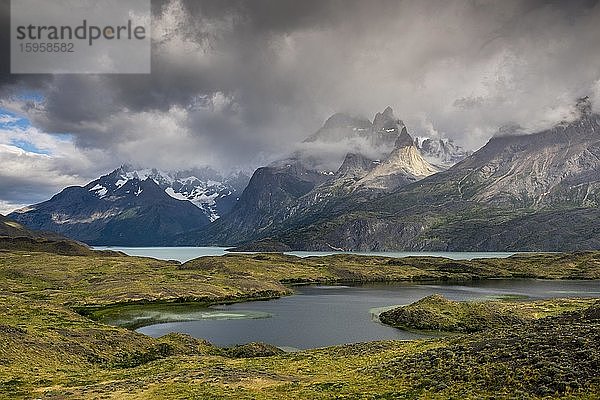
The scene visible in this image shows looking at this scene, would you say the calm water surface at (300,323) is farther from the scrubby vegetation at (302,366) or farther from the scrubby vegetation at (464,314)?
the scrubby vegetation at (302,366)

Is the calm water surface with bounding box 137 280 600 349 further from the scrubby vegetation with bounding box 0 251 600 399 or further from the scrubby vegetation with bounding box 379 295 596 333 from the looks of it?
the scrubby vegetation with bounding box 0 251 600 399

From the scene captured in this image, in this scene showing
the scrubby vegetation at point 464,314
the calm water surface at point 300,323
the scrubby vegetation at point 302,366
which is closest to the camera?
the scrubby vegetation at point 302,366

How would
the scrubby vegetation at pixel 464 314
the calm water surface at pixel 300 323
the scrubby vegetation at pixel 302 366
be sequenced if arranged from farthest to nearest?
the scrubby vegetation at pixel 464 314
the calm water surface at pixel 300 323
the scrubby vegetation at pixel 302 366

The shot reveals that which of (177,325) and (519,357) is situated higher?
(519,357)

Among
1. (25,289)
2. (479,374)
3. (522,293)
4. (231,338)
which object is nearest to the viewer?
(479,374)

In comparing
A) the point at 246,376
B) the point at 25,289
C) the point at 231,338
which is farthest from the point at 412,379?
the point at 25,289

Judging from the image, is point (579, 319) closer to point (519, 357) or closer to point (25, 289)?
point (519, 357)

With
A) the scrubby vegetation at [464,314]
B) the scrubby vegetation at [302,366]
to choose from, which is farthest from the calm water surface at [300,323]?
the scrubby vegetation at [302,366]

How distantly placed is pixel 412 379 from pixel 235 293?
5955 inches

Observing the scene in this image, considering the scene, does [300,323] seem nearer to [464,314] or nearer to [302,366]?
[464,314]

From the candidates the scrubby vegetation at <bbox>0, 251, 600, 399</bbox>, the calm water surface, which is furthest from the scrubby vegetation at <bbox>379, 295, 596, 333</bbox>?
the scrubby vegetation at <bbox>0, 251, 600, 399</bbox>

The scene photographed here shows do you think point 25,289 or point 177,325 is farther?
point 25,289

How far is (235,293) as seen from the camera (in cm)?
19550

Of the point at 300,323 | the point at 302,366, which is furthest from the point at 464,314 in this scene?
the point at 302,366
